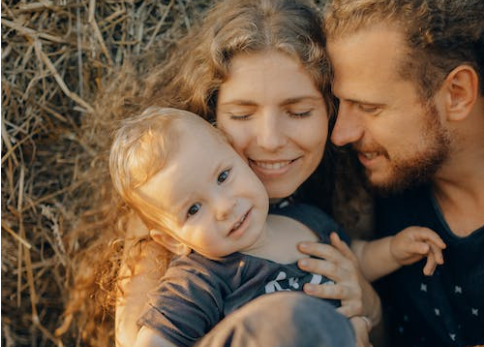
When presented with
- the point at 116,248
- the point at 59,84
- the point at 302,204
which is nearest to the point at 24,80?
the point at 59,84

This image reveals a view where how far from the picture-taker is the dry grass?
3059 millimetres

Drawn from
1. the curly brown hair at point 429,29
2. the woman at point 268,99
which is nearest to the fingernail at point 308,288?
the woman at point 268,99

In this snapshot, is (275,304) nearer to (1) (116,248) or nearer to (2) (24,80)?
(1) (116,248)

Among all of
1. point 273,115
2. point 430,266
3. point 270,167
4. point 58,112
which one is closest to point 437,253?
point 430,266

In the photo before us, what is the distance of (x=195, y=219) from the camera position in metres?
2.26

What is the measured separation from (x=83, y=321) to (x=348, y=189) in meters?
1.31

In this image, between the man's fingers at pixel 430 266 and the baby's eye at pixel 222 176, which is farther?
the man's fingers at pixel 430 266

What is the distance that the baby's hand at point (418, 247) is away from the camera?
2645 mm

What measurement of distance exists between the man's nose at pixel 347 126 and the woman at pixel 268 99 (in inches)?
1.9

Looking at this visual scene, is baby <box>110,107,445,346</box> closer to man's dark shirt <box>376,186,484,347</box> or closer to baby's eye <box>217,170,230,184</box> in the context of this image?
baby's eye <box>217,170,230,184</box>

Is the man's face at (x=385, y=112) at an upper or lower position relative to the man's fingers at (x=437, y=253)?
upper

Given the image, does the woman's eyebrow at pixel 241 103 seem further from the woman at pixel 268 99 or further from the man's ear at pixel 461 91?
the man's ear at pixel 461 91

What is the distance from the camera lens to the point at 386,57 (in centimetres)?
248

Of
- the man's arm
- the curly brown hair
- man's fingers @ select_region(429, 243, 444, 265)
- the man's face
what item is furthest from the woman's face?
the man's arm
